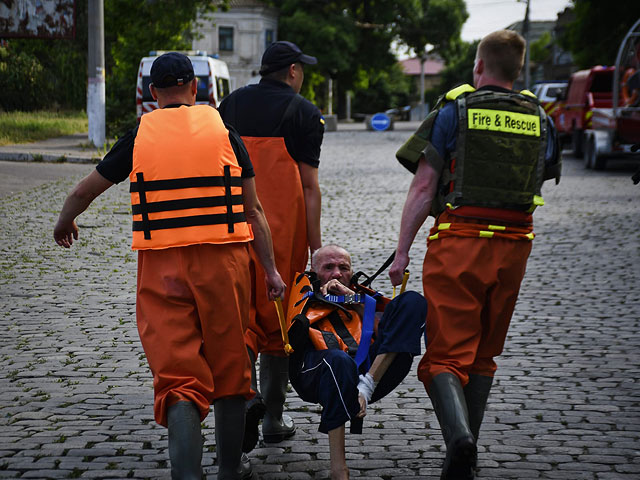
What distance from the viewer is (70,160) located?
2195 centimetres

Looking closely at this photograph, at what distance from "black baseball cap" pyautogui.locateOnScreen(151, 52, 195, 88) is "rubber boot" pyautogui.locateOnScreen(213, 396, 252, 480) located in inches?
48.7

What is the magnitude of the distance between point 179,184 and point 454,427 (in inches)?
56.5

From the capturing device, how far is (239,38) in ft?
224

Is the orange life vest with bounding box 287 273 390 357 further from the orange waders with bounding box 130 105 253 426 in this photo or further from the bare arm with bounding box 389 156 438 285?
the orange waders with bounding box 130 105 253 426

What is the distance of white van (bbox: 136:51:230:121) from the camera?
2636 cm

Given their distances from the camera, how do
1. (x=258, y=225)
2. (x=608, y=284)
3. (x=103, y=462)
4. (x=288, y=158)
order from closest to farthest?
(x=258, y=225)
(x=103, y=462)
(x=288, y=158)
(x=608, y=284)

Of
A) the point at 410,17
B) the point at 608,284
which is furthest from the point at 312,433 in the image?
the point at 410,17

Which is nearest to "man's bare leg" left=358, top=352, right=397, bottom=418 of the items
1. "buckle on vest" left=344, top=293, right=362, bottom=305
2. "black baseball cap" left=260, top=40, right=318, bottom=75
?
"buckle on vest" left=344, top=293, right=362, bottom=305

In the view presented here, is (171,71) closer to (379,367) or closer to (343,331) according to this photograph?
(343,331)

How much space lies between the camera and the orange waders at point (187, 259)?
3668 mm

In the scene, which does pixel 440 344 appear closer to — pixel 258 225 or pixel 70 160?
pixel 258 225


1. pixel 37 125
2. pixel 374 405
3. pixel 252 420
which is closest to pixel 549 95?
pixel 37 125

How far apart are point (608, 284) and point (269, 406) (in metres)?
5.09

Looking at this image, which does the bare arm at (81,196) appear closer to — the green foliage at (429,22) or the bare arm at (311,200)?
the bare arm at (311,200)
